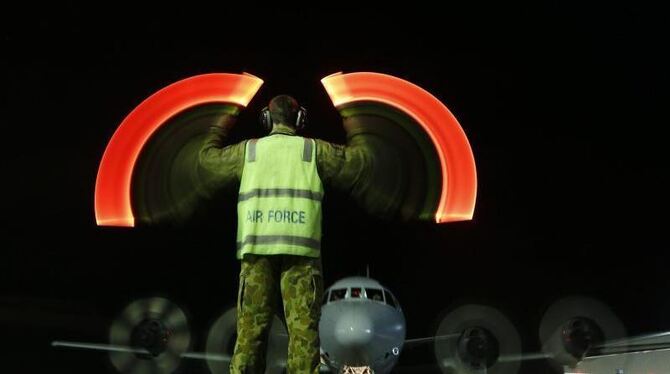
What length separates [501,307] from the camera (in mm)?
17547

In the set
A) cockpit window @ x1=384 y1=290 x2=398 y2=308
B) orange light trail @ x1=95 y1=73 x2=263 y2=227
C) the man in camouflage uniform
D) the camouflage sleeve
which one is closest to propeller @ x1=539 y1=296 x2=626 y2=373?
cockpit window @ x1=384 y1=290 x2=398 y2=308

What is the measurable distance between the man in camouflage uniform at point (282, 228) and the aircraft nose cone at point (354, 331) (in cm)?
896

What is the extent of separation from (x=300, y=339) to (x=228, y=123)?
185 centimetres

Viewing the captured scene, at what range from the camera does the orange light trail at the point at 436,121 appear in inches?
232

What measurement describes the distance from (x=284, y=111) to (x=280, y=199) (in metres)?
0.74

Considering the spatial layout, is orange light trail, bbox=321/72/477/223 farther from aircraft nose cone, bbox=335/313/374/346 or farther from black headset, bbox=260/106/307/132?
aircraft nose cone, bbox=335/313/374/346

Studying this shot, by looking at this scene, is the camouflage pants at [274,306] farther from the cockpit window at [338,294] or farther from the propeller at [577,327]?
the propeller at [577,327]

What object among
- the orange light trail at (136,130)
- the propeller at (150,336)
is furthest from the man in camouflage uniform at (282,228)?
the propeller at (150,336)

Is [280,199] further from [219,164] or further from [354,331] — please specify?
[354,331]

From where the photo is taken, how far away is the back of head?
464 centimetres

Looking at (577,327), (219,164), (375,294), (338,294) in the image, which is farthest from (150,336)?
(219,164)

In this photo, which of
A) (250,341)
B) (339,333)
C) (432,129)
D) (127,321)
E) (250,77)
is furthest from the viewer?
(127,321)

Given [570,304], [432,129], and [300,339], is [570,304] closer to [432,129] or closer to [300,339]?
[432,129]

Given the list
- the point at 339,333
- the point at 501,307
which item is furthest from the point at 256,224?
the point at 501,307
